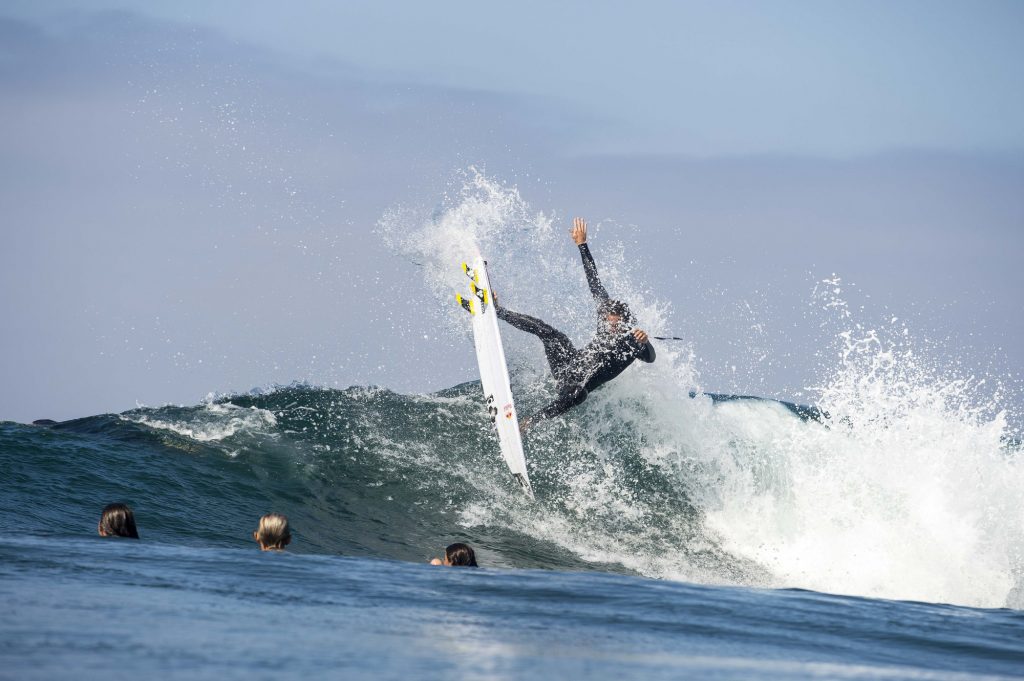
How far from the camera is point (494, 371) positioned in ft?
35.0

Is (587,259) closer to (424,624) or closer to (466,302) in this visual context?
(466,302)

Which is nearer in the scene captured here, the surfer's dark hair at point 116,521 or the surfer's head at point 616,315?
the surfer's dark hair at point 116,521

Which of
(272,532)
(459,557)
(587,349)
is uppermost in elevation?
(587,349)

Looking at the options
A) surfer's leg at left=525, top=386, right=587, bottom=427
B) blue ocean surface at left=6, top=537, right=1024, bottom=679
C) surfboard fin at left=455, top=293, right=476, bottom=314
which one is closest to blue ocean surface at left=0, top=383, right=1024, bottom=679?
blue ocean surface at left=6, top=537, right=1024, bottom=679

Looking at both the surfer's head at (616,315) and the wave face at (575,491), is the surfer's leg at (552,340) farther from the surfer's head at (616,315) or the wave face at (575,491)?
the wave face at (575,491)

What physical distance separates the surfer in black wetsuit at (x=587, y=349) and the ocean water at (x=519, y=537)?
799mm

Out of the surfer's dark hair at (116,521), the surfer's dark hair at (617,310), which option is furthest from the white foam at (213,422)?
the surfer's dark hair at (116,521)

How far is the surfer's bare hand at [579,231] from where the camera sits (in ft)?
35.6

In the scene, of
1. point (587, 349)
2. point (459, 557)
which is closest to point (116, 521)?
point (459, 557)

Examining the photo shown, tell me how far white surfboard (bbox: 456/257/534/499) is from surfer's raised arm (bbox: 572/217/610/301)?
111 centimetres

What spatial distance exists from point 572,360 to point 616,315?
2.47ft

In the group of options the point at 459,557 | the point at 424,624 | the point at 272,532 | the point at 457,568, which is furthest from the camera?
the point at 459,557

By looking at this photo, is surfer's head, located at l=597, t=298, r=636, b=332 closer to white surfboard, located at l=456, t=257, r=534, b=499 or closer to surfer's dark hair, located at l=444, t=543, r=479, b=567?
white surfboard, located at l=456, t=257, r=534, b=499

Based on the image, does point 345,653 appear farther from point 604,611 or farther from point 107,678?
point 604,611
